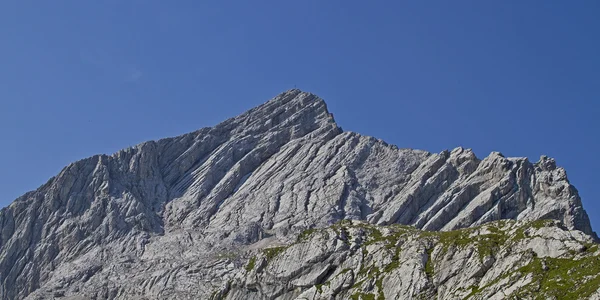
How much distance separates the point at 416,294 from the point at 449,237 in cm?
1990

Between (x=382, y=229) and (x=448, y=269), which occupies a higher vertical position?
(x=382, y=229)

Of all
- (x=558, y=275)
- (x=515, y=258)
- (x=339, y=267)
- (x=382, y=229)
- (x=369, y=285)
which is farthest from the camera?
(x=382, y=229)

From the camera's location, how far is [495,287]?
451ft

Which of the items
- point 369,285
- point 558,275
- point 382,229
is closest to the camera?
point 558,275

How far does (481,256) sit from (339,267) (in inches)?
1191

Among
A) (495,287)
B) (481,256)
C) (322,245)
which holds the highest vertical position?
(322,245)

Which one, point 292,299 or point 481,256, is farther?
point 292,299

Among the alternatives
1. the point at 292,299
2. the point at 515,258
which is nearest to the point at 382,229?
the point at 292,299

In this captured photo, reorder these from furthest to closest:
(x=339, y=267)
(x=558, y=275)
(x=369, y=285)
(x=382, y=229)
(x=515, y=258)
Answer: (x=382, y=229) < (x=339, y=267) < (x=369, y=285) < (x=515, y=258) < (x=558, y=275)

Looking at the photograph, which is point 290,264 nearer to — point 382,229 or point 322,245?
point 322,245

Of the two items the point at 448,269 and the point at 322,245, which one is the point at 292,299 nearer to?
the point at 322,245

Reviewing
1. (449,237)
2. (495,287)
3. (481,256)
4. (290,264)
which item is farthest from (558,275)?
(290,264)

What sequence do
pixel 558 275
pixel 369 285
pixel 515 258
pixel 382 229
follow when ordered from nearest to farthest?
pixel 558 275
pixel 515 258
pixel 369 285
pixel 382 229

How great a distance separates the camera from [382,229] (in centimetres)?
18800
